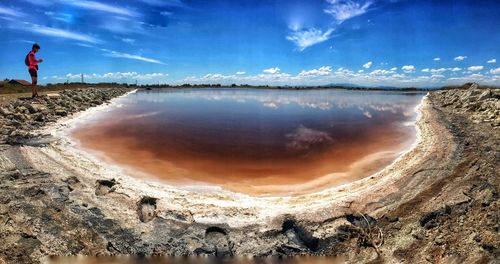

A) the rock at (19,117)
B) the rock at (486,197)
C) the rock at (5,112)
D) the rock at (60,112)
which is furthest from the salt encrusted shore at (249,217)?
the rock at (60,112)

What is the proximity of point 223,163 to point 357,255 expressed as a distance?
4637 mm

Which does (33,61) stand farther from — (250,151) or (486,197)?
(486,197)

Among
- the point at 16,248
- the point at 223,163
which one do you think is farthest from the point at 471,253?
the point at 16,248

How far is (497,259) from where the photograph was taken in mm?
4125

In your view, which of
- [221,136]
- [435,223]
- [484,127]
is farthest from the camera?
[221,136]

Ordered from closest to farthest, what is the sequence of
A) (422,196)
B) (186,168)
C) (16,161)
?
(422,196) < (16,161) < (186,168)

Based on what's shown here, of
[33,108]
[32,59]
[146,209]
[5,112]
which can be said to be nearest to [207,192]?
[146,209]

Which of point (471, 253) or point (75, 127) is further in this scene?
point (75, 127)

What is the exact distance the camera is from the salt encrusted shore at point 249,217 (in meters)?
4.71

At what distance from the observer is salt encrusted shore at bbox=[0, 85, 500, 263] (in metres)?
4.71

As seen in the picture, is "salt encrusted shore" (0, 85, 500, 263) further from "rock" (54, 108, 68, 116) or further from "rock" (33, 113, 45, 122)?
"rock" (54, 108, 68, 116)

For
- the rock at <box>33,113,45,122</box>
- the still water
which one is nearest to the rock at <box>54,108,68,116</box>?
the still water

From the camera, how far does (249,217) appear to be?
5.47 m

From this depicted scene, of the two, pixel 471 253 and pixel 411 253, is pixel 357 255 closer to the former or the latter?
pixel 411 253
